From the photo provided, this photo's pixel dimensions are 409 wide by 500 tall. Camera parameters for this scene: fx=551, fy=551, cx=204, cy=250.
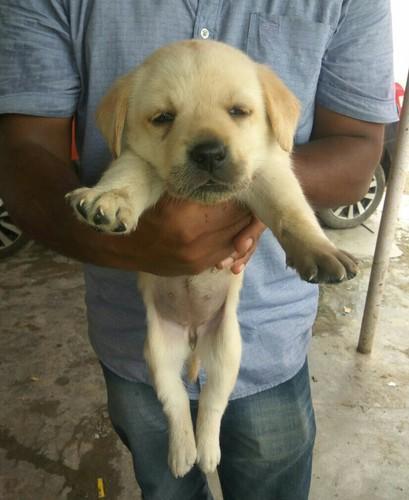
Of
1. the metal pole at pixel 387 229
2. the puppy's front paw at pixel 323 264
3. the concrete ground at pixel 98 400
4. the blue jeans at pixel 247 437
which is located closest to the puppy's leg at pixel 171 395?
the blue jeans at pixel 247 437

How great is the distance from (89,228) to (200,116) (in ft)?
1.16

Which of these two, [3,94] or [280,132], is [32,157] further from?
[280,132]

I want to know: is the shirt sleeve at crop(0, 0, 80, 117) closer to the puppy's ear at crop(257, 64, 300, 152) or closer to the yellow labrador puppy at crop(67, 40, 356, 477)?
the yellow labrador puppy at crop(67, 40, 356, 477)

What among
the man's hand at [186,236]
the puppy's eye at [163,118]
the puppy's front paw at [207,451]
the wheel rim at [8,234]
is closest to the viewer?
the man's hand at [186,236]

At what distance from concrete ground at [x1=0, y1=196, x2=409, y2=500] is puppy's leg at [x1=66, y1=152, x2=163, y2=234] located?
1.58 metres

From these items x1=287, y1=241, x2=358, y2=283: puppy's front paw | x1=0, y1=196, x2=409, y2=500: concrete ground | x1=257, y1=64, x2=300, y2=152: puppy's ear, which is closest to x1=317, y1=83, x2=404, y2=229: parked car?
x1=0, y1=196, x2=409, y2=500: concrete ground

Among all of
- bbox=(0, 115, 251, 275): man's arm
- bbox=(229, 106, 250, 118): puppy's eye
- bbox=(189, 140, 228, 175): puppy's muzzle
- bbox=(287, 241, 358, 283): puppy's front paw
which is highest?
bbox=(229, 106, 250, 118): puppy's eye

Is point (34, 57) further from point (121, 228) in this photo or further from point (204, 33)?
point (121, 228)

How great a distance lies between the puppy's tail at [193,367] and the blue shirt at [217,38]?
3 centimetres

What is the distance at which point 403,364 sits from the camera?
3115 mm

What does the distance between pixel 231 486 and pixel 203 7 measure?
4.61 ft

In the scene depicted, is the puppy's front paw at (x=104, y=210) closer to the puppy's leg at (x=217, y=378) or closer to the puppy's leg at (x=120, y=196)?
the puppy's leg at (x=120, y=196)

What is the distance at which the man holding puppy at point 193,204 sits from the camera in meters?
1.26

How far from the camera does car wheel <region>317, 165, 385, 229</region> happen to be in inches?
174
